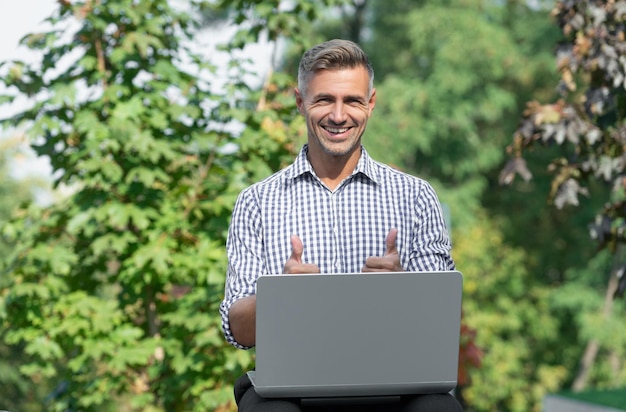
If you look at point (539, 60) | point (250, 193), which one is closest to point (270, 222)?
point (250, 193)

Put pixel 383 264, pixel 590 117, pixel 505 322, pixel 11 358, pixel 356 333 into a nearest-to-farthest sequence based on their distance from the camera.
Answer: pixel 356 333 → pixel 383 264 → pixel 590 117 → pixel 11 358 → pixel 505 322

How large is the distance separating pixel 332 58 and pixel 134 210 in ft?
8.10

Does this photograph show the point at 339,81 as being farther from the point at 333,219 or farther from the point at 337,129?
the point at 333,219

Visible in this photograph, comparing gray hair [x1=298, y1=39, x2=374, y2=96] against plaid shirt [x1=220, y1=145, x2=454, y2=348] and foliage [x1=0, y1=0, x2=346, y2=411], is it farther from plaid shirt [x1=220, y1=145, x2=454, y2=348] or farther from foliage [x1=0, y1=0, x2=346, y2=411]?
foliage [x1=0, y1=0, x2=346, y2=411]

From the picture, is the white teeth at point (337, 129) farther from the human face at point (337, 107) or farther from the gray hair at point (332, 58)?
the gray hair at point (332, 58)

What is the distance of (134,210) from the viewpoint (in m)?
4.84

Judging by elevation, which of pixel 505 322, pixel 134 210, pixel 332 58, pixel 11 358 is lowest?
pixel 11 358

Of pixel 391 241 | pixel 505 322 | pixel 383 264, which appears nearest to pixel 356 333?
pixel 383 264

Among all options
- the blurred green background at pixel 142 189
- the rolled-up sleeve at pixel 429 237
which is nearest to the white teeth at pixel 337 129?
the rolled-up sleeve at pixel 429 237

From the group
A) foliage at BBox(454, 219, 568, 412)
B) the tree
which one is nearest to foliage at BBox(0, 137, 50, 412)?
foliage at BBox(454, 219, 568, 412)

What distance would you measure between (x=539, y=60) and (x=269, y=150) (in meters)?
12.3

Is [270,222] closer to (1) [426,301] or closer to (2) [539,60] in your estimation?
(1) [426,301]

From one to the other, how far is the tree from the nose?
2.06m

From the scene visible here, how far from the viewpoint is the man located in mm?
2596
